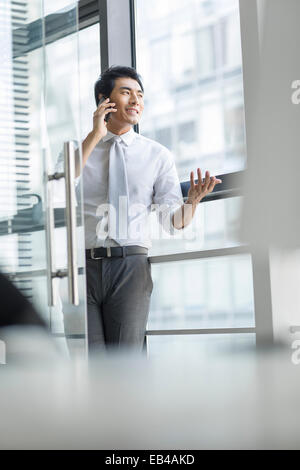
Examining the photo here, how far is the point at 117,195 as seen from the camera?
5.71 feet

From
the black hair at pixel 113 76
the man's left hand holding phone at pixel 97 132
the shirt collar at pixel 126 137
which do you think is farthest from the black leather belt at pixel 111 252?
the black hair at pixel 113 76

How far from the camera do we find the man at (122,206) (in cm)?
167

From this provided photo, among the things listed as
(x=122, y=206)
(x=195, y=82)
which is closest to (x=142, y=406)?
(x=122, y=206)

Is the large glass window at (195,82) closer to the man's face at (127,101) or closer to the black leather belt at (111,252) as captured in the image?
the man's face at (127,101)

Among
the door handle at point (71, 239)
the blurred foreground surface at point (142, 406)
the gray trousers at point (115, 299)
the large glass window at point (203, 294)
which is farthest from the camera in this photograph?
the large glass window at point (203, 294)

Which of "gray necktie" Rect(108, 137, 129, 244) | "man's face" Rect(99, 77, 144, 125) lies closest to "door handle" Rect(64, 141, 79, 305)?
"gray necktie" Rect(108, 137, 129, 244)

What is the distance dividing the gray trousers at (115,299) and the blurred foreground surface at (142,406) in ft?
1.73

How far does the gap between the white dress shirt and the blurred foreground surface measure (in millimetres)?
627

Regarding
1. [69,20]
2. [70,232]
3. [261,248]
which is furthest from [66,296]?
[261,248]

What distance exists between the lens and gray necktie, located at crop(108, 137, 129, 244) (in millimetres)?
1701

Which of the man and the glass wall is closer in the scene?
the man

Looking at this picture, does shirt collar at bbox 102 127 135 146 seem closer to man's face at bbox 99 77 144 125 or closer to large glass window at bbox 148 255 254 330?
man's face at bbox 99 77 144 125

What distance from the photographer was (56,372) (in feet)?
3.54
